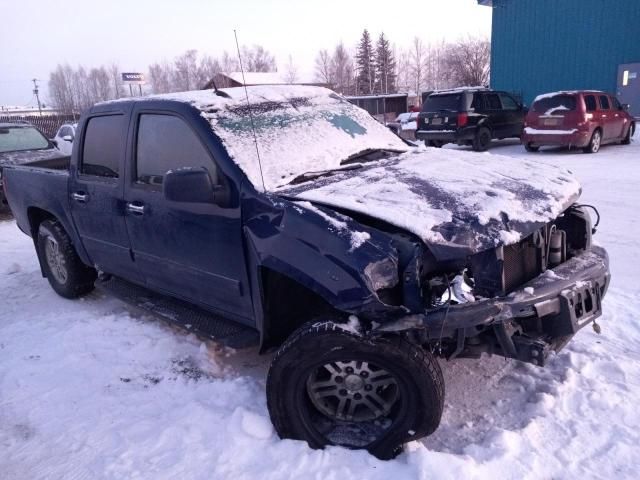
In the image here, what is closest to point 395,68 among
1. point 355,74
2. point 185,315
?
point 355,74

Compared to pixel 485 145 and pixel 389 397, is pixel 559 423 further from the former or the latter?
pixel 485 145

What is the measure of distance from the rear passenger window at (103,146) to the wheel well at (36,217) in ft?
4.11

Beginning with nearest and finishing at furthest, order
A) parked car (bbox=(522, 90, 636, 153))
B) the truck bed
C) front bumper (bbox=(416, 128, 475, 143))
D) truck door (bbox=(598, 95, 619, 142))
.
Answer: the truck bed → parked car (bbox=(522, 90, 636, 153)) → truck door (bbox=(598, 95, 619, 142)) → front bumper (bbox=(416, 128, 475, 143))

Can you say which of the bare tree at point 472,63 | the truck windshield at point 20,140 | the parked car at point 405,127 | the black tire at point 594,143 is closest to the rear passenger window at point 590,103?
the black tire at point 594,143

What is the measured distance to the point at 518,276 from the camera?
9.26 feet

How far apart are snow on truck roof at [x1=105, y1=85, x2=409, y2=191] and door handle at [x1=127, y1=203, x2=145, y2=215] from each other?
78 centimetres

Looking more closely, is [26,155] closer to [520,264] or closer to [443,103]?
[520,264]

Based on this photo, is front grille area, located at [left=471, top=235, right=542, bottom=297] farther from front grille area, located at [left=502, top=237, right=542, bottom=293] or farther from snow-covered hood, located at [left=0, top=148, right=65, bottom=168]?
snow-covered hood, located at [left=0, top=148, right=65, bottom=168]

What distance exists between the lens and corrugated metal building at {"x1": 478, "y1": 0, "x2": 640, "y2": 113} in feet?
70.1

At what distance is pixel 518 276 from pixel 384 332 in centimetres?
86

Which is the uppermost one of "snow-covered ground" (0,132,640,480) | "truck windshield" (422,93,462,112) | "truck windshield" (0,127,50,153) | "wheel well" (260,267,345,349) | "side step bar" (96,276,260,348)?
"truck windshield" (0,127,50,153)

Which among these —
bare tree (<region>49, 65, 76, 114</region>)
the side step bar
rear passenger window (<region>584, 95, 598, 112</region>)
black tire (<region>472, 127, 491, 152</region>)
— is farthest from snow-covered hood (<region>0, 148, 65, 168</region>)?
bare tree (<region>49, 65, 76, 114</region>)

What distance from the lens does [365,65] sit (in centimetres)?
6178

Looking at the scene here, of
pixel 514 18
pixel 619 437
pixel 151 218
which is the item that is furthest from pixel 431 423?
pixel 514 18
